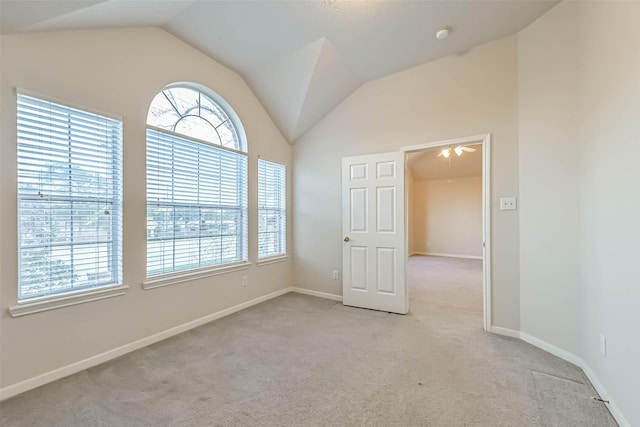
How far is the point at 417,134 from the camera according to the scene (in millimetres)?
3441

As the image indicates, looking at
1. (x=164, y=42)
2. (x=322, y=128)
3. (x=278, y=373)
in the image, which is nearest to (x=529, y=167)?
(x=322, y=128)

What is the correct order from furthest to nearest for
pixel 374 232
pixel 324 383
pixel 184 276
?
pixel 374 232
pixel 184 276
pixel 324 383

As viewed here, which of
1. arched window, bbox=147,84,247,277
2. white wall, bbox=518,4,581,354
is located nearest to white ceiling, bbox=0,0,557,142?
white wall, bbox=518,4,581,354

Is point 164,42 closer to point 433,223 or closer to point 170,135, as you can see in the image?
point 170,135

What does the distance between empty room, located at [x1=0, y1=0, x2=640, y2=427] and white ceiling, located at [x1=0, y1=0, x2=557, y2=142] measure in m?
0.03

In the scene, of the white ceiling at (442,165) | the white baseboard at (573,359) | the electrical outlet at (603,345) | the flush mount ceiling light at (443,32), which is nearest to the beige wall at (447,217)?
the white ceiling at (442,165)

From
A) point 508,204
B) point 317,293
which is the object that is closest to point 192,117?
point 317,293

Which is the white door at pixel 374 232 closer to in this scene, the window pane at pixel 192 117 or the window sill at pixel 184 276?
the window sill at pixel 184 276

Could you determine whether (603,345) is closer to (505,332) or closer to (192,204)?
(505,332)

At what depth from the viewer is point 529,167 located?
2709 mm

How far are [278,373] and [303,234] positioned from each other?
2438mm

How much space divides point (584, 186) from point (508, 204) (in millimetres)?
655

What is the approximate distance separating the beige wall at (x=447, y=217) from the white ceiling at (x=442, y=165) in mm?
261

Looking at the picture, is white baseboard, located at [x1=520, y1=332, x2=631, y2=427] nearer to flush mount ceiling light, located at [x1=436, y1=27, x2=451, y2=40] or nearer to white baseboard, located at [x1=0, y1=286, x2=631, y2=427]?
white baseboard, located at [x1=0, y1=286, x2=631, y2=427]
